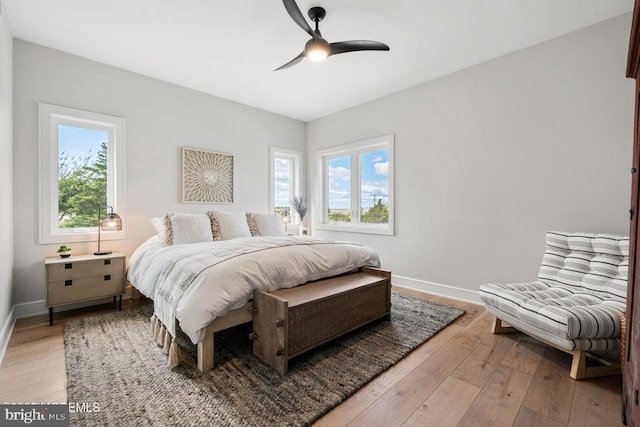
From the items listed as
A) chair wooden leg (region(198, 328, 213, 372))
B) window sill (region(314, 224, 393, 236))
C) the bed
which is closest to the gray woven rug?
chair wooden leg (region(198, 328, 213, 372))

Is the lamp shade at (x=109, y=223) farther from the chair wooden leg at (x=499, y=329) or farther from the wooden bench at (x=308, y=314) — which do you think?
the chair wooden leg at (x=499, y=329)

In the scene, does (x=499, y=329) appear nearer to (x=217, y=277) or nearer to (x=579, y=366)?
(x=579, y=366)

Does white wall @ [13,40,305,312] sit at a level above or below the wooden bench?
above

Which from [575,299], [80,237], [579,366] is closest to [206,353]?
[80,237]

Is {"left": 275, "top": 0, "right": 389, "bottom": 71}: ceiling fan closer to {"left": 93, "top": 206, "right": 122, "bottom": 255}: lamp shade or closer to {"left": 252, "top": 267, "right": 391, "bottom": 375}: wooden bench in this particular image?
{"left": 252, "top": 267, "right": 391, "bottom": 375}: wooden bench

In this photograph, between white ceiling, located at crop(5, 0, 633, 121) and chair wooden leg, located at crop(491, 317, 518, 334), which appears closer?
white ceiling, located at crop(5, 0, 633, 121)

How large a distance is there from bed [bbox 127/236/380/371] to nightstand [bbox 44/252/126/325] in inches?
11.5

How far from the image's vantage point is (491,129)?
303 cm

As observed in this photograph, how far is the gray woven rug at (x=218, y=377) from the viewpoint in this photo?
4.76ft

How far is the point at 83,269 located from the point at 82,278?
85 millimetres

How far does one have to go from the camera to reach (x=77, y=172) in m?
3.07

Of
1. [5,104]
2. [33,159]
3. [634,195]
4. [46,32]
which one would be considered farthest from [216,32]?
[634,195]

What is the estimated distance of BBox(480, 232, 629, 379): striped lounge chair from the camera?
5.69 feet

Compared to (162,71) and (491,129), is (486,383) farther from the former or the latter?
(162,71)
